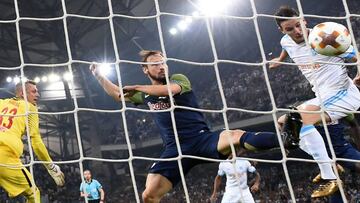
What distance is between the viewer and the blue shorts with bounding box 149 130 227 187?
2875mm

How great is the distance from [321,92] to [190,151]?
102 centimetres

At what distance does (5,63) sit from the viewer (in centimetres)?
1437

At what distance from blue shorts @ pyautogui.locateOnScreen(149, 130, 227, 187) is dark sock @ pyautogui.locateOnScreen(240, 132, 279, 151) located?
0.21m

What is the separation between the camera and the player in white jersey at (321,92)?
2.83 meters

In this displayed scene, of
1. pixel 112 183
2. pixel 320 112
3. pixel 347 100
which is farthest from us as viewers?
pixel 112 183

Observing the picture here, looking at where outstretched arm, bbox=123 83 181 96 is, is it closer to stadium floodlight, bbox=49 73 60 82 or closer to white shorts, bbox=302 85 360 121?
white shorts, bbox=302 85 360 121

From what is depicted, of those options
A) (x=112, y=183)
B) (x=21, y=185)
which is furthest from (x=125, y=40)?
(x=21, y=185)

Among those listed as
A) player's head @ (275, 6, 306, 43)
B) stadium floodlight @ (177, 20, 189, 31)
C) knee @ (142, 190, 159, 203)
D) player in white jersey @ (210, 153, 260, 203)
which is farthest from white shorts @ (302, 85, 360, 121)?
stadium floodlight @ (177, 20, 189, 31)

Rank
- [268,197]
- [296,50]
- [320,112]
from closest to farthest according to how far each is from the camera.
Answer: [320,112] → [296,50] → [268,197]

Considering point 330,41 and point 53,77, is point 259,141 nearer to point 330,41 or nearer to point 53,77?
point 330,41

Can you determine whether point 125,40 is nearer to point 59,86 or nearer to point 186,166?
point 59,86

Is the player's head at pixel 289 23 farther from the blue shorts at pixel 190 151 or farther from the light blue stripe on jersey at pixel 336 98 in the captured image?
the blue shorts at pixel 190 151

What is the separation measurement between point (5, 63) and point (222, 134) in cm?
1291

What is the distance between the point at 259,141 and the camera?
2652mm
